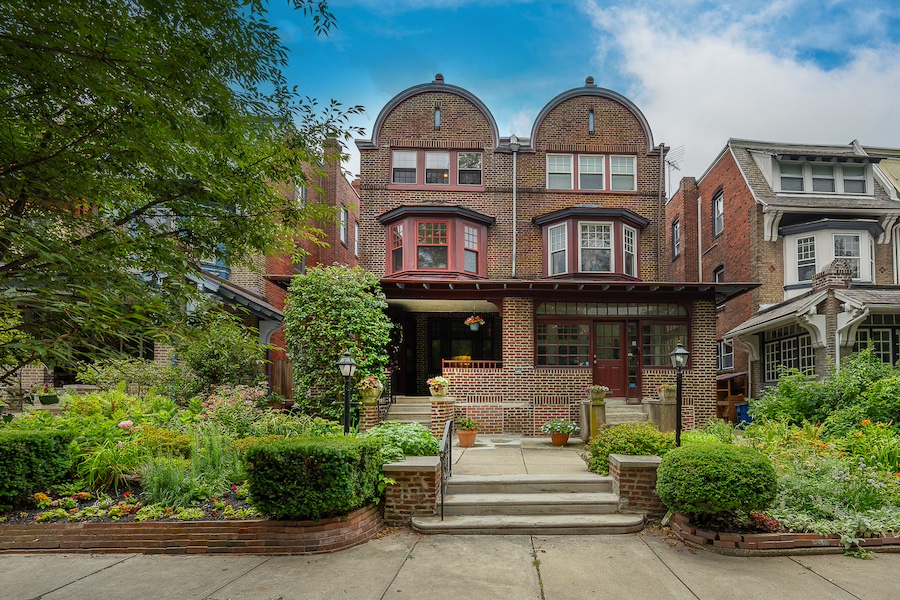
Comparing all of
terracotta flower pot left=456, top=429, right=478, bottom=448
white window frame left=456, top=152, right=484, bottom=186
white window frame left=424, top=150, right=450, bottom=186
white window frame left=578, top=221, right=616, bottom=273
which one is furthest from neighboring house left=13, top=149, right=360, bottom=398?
white window frame left=578, top=221, right=616, bottom=273

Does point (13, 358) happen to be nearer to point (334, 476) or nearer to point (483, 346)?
point (334, 476)

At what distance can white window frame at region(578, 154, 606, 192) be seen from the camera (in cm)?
1866

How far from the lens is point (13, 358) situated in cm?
362

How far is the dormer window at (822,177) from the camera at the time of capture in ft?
66.2

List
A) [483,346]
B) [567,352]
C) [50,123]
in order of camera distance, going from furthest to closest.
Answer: [483,346], [567,352], [50,123]

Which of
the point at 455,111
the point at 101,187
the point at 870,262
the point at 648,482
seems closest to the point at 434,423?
the point at 648,482

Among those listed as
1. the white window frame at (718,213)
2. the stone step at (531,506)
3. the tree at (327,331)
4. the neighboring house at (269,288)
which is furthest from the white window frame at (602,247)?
the stone step at (531,506)

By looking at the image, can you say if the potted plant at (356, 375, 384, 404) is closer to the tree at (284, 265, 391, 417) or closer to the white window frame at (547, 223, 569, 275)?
the tree at (284, 265, 391, 417)

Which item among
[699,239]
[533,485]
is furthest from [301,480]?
[699,239]

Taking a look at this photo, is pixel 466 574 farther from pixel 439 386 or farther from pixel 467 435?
pixel 439 386

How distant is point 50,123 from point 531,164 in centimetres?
1619

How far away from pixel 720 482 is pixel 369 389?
787 centimetres

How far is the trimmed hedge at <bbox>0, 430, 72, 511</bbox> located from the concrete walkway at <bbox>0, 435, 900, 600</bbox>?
0.94 meters

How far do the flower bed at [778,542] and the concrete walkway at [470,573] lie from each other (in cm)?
11
